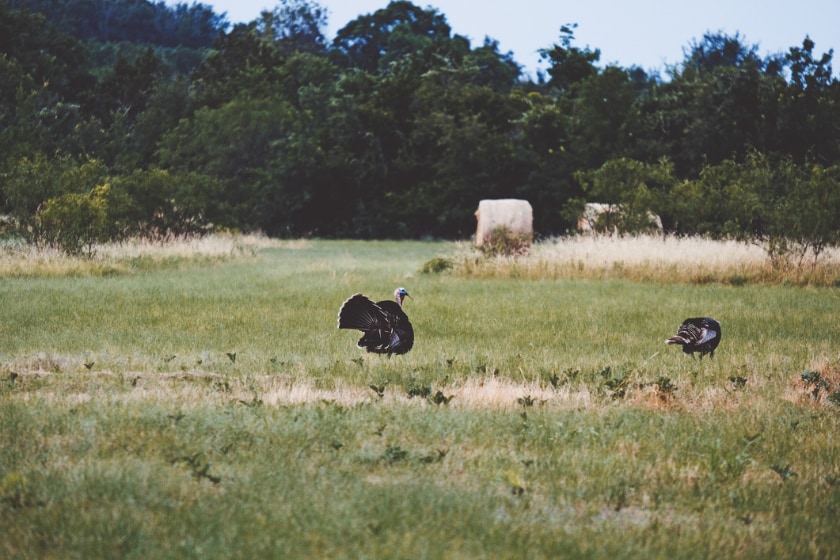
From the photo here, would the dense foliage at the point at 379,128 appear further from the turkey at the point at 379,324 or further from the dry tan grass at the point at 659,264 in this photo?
the turkey at the point at 379,324

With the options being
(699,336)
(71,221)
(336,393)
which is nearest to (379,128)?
(71,221)

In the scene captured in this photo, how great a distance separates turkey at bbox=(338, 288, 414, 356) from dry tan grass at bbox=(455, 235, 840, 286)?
38.9ft

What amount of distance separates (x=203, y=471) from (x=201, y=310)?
972cm

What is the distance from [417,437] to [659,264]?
1560cm

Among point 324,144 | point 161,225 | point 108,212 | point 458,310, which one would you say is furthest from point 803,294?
point 324,144

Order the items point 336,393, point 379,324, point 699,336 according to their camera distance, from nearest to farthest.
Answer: point 336,393 → point 379,324 → point 699,336

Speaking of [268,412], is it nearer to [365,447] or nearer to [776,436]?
[365,447]

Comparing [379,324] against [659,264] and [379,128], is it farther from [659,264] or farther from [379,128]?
[379,128]

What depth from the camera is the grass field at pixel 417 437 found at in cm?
485

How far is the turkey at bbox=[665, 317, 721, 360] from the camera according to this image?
34.7ft

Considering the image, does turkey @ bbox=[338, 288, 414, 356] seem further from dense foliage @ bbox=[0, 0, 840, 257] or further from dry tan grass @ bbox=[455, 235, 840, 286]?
dense foliage @ bbox=[0, 0, 840, 257]

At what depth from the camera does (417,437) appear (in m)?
6.73

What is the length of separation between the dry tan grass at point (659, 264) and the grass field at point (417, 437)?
20.1ft

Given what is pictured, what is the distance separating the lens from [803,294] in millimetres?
17891
